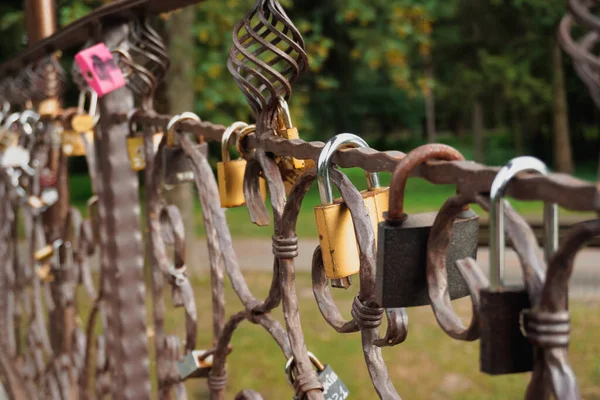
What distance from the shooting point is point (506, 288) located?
0.68 meters

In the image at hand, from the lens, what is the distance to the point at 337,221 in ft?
3.08

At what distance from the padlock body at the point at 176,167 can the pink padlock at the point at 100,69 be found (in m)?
0.31

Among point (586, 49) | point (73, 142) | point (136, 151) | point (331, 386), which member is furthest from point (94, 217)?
point (586, 49)

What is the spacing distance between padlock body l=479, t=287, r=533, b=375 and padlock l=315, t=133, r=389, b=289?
0.87 ft

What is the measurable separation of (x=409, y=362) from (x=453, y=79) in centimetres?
1497

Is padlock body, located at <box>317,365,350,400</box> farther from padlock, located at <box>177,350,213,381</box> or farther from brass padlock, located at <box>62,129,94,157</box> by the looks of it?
brass padlock, located at <box>62,129,94,157</box>

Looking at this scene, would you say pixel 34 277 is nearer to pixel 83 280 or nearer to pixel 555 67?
pixel 83 280

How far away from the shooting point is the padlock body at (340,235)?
3.04ft

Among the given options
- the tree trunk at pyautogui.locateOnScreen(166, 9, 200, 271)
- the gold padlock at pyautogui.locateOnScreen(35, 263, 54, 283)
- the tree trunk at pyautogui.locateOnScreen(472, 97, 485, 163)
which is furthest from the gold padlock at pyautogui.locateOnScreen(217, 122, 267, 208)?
the tree trunk at pyautogui.locateOnScreen(472, 97, 485, 163)

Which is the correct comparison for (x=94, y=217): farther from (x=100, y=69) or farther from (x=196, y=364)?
(x=196, y=364)

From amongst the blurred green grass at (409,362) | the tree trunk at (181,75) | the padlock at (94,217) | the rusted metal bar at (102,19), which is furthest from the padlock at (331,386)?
the tree trunk at (181,75)

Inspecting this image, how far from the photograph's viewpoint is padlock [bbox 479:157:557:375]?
668 mm

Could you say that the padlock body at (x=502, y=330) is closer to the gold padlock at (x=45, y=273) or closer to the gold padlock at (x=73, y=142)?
the gold padlock at (x=73, y=142)

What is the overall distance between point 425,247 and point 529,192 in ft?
0.51
